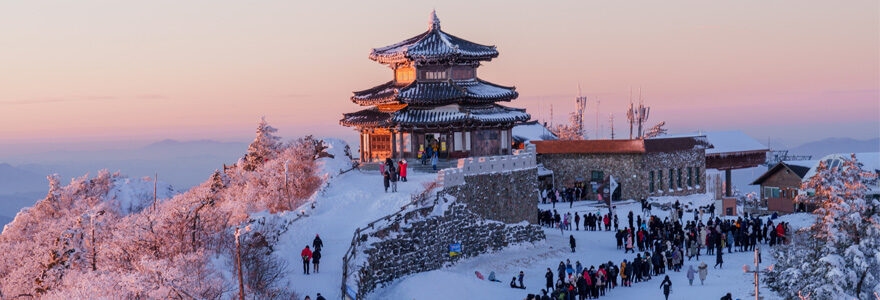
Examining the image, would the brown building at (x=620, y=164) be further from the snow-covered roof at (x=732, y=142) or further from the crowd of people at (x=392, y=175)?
the crowd of people at (x=392, y=175)

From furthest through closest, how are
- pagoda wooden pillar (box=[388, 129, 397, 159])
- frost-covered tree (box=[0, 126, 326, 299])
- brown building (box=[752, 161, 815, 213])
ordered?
1. brown building (box=[752, 161, 815, 213])
2. pagoda wooden pillar (box=[388, 129, 397, 159])
3. frost-covered tree (box=[0, 126, 326, 299])

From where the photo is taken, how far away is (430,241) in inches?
1449

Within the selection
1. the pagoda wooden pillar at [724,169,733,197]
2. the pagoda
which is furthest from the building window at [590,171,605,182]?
the pagoda wooden pillar at [724,169,733,197]

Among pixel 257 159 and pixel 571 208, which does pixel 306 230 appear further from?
pixel 257 159

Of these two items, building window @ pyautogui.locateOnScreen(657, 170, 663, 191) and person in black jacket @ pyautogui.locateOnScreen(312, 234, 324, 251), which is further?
building window @ pyautogui.locateOnScreen(657, 170, 663, 191)

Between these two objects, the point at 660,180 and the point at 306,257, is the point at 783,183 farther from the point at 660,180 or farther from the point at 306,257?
the point at 306,257

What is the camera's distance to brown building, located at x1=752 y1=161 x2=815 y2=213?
62.0m

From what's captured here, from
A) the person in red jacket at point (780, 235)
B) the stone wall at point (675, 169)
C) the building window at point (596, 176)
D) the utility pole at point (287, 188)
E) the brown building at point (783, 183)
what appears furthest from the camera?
the brown building at point (783, 183)

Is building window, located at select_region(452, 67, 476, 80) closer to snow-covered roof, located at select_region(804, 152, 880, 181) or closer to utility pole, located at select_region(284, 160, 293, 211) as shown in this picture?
utility pole, located at select_region(284, 160, 293, 211)

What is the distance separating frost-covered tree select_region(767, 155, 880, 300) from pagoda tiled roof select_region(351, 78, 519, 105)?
19.3 metres

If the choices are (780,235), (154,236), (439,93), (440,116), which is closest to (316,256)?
(154,236)

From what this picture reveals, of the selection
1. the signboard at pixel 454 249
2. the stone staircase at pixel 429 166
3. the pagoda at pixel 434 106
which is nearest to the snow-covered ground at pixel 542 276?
the signboard at pixel 454 249

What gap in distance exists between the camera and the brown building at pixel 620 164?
56.8m

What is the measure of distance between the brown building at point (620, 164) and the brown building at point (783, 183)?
7.83 metres
